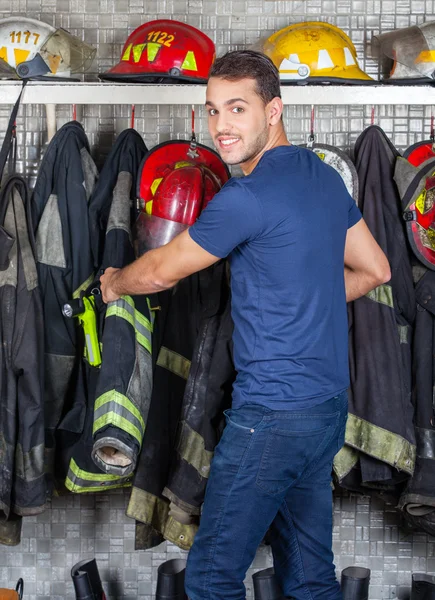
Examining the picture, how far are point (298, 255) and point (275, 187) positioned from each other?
0.56 ft

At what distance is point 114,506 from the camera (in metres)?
3.34

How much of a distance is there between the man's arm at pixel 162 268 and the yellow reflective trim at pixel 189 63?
0.76 m

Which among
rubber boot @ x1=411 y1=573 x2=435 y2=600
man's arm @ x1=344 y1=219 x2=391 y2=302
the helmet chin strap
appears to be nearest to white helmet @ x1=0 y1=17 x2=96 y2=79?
the helmet chin strap

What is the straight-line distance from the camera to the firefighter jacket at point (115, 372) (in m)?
2.42

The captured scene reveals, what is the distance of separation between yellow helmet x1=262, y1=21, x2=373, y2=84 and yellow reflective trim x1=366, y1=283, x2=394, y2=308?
0.66 m

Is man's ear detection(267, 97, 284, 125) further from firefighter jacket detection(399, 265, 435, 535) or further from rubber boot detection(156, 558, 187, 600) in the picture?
rubber boot detection(156, 558, 187, 600)

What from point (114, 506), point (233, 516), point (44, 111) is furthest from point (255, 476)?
point (44, 111)

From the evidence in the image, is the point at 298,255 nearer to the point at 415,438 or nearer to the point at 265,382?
the point at 265,382

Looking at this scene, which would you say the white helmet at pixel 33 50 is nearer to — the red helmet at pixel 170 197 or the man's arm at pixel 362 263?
the red helmet at pixel 170 197

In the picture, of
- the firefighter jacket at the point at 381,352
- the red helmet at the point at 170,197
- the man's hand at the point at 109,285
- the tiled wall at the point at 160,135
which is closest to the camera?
the man's hand at the point at 109,285

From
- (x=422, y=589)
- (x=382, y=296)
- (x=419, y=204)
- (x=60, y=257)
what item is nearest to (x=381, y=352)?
(x=382, y=296)

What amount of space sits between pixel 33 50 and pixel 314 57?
90 centimetres

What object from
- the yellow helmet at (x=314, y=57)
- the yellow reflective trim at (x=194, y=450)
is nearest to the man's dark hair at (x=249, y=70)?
the yellow helmet at (x=314, y=57)

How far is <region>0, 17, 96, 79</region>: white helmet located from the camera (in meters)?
2.66
